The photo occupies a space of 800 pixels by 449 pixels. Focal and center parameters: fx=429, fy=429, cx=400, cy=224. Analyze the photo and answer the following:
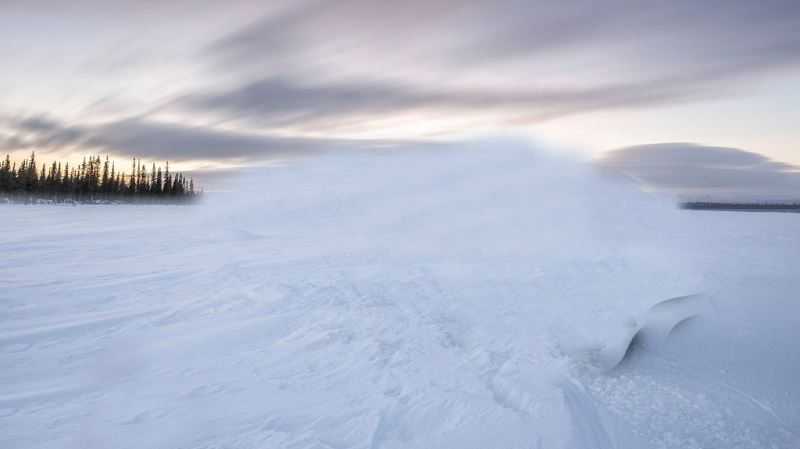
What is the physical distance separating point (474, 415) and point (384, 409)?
0.78 metres

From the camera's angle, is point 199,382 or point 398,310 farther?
point 398,310

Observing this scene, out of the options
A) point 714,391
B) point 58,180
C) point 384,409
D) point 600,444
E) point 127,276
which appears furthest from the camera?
point 58,180

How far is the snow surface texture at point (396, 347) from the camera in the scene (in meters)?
3.46

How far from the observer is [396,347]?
5109mm

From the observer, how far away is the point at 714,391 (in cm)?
451

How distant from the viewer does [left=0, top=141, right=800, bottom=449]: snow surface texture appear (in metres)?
3.46

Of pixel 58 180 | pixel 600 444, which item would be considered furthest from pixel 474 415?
pixel 58 180

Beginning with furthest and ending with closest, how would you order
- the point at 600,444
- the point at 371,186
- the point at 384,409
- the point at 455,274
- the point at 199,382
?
the point at 371,186, the point at 455,274, the point at 199,382, the point at 384,409, the point at 600,444

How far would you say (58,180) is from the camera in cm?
9212

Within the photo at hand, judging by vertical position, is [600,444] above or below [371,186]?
below

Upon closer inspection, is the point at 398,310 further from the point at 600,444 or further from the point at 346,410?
the point at 600,444

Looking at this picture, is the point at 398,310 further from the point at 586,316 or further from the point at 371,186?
the point at 371,186

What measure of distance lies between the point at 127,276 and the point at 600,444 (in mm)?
8245

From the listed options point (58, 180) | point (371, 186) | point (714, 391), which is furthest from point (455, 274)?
point (58, 180)
